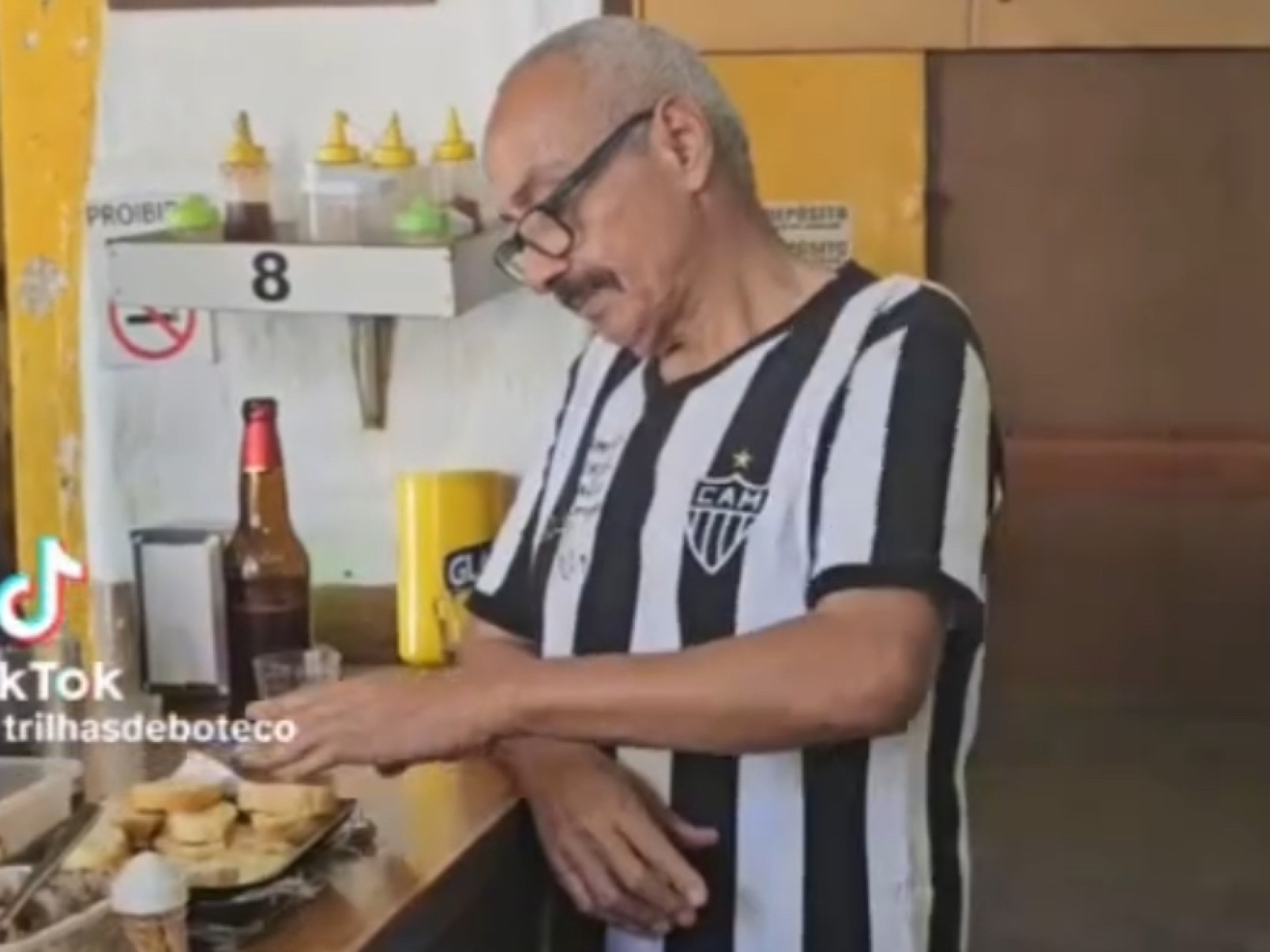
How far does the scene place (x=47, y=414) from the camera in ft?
7.02

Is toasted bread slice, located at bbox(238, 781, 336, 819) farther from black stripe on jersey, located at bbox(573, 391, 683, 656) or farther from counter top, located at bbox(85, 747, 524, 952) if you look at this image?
black stripe on jersey, located at bbox(573, 391, 683, 656)

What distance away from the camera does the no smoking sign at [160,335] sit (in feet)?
6.87

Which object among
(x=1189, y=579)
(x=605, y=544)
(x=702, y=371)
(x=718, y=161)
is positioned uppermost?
(x=718, y=161)

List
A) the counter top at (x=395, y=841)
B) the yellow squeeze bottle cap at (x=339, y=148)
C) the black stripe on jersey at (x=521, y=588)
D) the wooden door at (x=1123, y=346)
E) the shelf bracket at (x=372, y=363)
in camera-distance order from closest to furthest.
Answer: the counter top at (x=395, y=841)
the black stripe on jersey at (x=521, y=588)
the yellow squeeze bottle cap at (x=339, y=148)
the shelf bracket at (x=372, y=363)
the wooden door at (x=1123, y=346)

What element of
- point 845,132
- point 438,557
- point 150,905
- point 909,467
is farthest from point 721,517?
point 845,132

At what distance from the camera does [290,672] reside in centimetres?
183

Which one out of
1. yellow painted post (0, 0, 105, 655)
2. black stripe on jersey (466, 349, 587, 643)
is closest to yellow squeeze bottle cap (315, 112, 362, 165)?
yellow painted post (0, 0, 105, 655)

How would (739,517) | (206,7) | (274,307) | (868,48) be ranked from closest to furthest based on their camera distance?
(739,517)
(274,307)
(206,7)
(868,48)

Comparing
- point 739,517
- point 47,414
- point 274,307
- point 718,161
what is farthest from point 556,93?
point 47,414

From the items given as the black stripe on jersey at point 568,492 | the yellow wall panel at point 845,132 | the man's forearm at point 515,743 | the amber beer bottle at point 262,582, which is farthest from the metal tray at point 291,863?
the yellow wall panel at point 845,132

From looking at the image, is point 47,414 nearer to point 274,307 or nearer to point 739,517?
point 274,307

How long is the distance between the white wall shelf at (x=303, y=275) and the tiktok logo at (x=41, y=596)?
28 centimetres

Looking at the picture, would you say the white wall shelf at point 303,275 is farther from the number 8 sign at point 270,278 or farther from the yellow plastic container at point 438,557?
the yellow plastic container at point 438,557

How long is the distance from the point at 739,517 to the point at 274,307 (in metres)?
0.60
